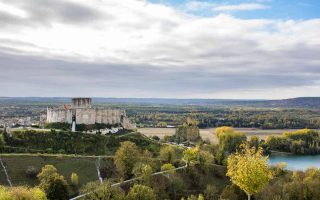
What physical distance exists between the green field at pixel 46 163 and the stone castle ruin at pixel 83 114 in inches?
1155

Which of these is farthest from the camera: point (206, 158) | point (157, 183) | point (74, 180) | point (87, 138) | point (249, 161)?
point (87, 138)

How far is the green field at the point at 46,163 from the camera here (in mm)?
65375

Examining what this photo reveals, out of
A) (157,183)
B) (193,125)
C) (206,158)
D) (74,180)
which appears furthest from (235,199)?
(193,125)

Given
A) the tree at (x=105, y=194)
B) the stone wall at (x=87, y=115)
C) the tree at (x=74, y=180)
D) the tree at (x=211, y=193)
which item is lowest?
the tree at (x=211, y=193)

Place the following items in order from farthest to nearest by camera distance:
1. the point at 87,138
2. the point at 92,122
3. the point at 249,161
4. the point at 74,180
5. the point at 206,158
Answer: the point at 92,122 < the point at 87,138 < the point at 206,158 < the point at 74,180 < the point at 249,161

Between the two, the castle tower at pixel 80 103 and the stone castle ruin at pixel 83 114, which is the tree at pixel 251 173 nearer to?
the stone castle ruin at pixel 83 114

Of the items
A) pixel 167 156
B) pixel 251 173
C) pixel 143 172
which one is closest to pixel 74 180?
pixel 143 172

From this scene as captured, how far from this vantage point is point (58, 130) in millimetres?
96375

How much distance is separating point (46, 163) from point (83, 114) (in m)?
34.8

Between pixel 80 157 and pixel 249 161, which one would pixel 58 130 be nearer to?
pixel 80 157

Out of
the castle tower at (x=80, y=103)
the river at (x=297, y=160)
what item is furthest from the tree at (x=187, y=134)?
the castle tower at (x=80, y=103)

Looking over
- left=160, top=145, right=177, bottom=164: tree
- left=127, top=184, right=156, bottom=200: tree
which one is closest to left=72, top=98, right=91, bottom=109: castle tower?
left=160, top=145, right=177, bottom=164: tree

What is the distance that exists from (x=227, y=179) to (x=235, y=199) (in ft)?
46.7

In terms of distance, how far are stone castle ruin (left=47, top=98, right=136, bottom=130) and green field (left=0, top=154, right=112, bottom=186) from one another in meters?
29.3
